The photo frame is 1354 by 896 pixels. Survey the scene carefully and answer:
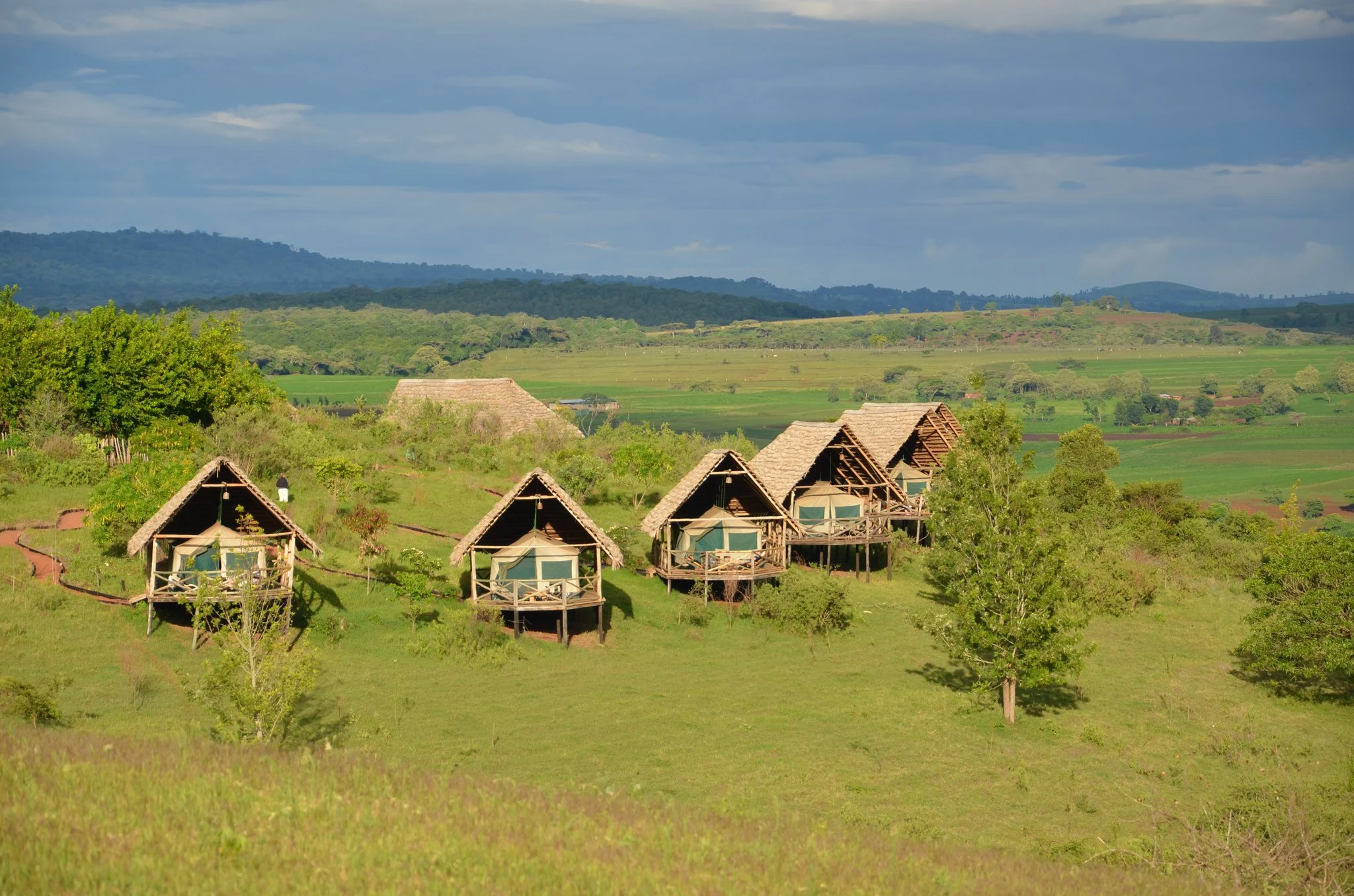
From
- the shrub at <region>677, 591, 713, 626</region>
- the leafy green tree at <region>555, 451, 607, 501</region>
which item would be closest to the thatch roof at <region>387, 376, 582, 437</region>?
the leafy green tree at <region>555, 451, 607, 501</region>

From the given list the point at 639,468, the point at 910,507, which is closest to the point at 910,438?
the point at 910,507

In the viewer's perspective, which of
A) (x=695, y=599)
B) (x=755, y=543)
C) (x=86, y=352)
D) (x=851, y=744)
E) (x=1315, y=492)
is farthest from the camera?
(x=1315, y=492)

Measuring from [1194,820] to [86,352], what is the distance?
39866mm

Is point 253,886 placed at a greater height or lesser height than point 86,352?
lesser

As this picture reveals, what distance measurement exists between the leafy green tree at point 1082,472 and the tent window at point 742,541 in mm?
18266

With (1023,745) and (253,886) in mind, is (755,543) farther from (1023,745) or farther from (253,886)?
(253,886)

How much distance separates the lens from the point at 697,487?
112 ft

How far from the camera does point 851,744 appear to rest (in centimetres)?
2291

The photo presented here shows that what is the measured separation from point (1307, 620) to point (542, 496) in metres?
17.8

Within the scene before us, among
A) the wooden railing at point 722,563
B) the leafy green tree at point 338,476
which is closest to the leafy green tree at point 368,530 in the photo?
the leafy green tree at point 338,476

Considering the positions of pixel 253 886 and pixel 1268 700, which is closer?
pixel 253 886

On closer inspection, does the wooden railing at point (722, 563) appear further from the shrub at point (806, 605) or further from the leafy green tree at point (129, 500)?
the leafy green tree at point (129, 500)

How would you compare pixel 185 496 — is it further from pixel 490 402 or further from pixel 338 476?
pixel 490 402

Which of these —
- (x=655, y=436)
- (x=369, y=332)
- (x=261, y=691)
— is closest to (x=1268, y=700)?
(x=261, y=691)
